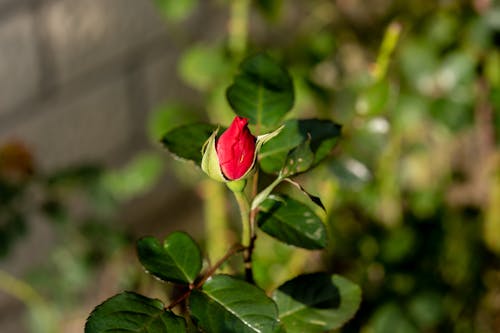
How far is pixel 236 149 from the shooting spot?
16.2 inches

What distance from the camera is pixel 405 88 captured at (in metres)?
1.15

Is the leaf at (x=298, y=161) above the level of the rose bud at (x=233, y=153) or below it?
below

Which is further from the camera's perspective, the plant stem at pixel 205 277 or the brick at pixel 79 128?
the brick at pixel 79 128

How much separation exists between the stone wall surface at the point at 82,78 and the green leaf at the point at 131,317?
1.04m

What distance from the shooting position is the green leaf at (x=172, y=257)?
0.46 metres

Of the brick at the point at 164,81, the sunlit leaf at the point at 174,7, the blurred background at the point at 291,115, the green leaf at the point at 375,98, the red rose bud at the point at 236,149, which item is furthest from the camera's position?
the brick at the point at 164,81

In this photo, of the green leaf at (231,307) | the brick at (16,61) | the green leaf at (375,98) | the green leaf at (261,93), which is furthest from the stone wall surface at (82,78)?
the green leaf at (231,307)

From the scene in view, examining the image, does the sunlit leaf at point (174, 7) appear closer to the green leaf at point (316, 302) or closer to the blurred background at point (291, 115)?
the blurred background at point (291, 115)

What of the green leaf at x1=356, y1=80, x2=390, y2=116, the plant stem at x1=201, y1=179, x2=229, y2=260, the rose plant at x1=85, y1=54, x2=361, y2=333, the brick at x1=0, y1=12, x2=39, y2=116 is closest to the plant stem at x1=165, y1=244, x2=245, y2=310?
the rose plant at x1=85, y1=54, x2=361, y2=333

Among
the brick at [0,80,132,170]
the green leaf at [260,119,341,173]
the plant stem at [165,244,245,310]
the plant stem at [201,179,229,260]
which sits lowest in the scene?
the brick at [0,80,132,170]

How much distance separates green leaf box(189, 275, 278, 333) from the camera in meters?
0.43

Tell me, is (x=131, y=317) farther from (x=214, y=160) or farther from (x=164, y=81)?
(x=164, y=81)

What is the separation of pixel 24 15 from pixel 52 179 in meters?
0.51

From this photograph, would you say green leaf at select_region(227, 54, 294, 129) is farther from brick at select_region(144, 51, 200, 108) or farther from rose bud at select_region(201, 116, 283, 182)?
brick at select_region(144, 51, 200, 108)
